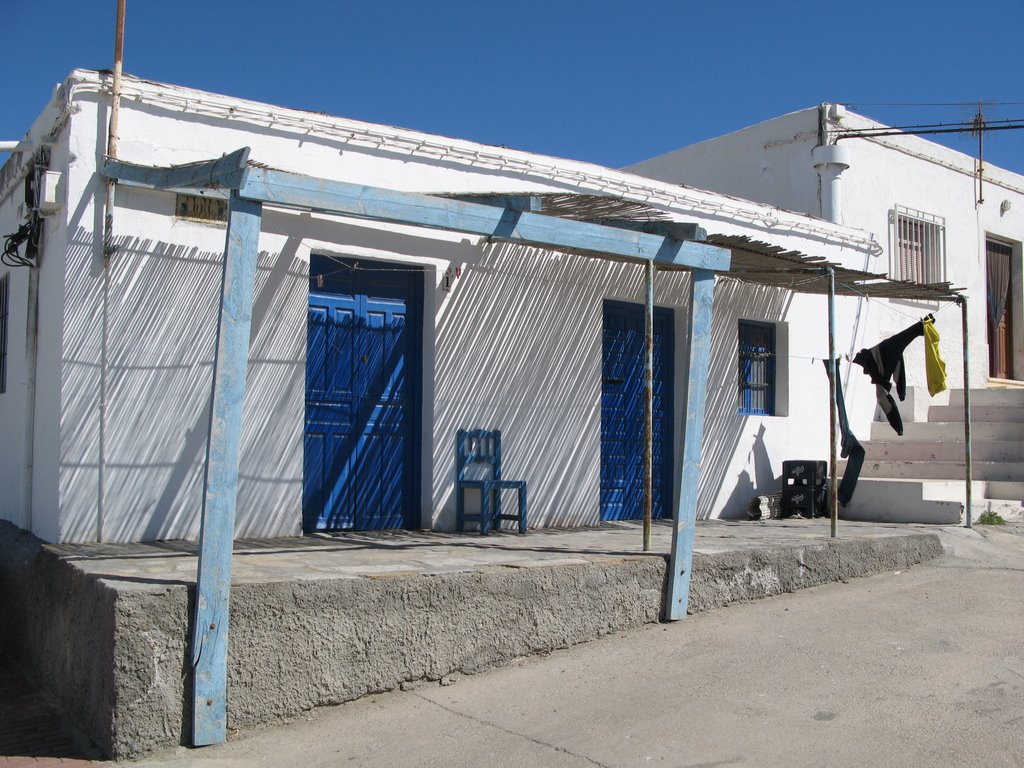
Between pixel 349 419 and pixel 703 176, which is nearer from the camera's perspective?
pixel 349 419

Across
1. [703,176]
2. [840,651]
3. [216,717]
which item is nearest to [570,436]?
[840,651]

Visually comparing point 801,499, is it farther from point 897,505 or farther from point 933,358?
point 933,358

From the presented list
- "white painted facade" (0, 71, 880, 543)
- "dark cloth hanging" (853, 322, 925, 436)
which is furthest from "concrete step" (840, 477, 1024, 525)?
"white painted facade" (0, 71, 880, 543)

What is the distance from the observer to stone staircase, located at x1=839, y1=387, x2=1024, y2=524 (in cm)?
984

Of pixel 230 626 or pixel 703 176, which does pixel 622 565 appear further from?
pixel 703 176

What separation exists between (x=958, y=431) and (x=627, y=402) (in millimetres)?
4376

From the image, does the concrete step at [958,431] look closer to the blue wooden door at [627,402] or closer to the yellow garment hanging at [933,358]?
the yellow garment hanging at [933,358]

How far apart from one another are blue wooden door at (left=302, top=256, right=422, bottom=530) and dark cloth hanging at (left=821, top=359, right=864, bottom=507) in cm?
451

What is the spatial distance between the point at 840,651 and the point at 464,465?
322cm

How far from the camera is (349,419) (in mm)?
7359

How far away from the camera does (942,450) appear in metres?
10.9

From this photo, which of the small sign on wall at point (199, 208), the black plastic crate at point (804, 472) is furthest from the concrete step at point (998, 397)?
the small sign on wall at point (199, 208)

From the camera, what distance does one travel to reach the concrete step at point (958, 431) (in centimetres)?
1099

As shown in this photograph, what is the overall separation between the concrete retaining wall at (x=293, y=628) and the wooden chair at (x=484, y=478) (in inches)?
69.8
